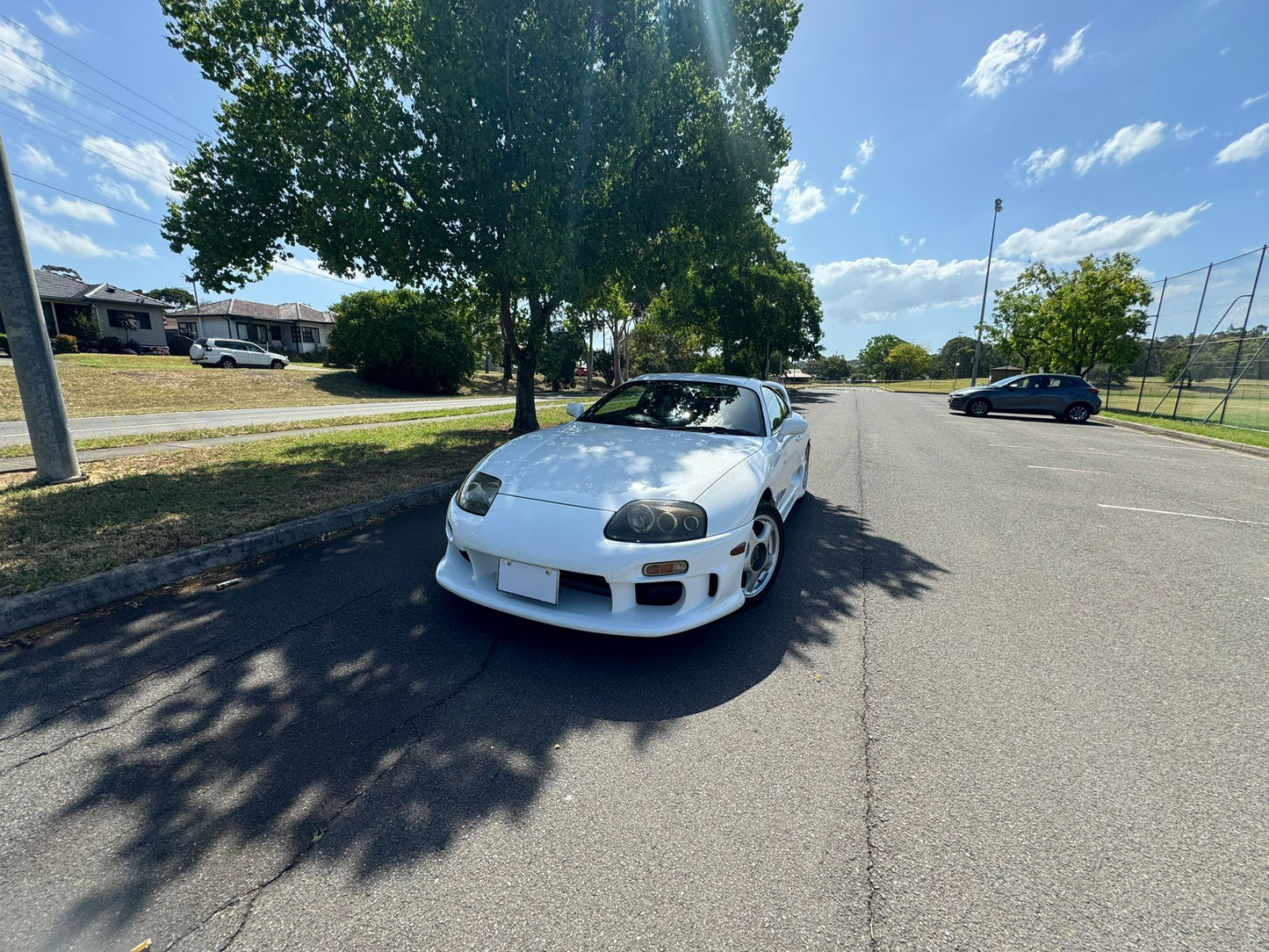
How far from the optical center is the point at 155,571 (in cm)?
329

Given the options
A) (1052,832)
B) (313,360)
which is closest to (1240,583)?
(1052,832)

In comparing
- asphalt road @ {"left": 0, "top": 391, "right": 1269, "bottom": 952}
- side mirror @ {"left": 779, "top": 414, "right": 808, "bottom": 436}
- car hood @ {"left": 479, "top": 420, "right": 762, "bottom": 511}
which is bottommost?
asphalt road @ {"left": 0, "top": 391, "right": 1269, "bottom": 952}

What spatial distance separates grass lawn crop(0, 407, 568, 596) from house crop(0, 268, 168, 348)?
119 ft

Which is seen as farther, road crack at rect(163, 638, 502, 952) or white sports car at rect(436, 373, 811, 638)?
white sports car at rect(436, 373, 811, 638)

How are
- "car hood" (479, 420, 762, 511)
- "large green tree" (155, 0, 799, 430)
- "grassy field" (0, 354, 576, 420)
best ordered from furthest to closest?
"grassy field" (0, 354, 576, 420)
"large green tree" (155, 0, 799, 430)
"car hood" (479, 420, 762, 511)

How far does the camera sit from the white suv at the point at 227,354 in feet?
81.8

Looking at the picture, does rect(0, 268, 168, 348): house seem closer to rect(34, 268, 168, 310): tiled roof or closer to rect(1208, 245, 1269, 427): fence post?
rect(34, 268, 168, 310): tiled roof

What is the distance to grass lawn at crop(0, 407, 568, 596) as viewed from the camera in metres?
3.42

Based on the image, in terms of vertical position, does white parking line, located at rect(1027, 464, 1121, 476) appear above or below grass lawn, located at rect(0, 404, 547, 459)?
below

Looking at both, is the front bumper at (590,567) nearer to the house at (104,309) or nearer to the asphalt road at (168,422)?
the asphalt road at (168,422)

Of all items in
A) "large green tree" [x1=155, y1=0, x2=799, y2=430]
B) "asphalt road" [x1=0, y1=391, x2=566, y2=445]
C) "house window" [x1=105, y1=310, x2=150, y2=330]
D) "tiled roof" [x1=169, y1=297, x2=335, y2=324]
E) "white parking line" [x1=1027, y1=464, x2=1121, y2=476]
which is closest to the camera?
"large green tree" [x1=155, y1=0, x2=799, y2=430]

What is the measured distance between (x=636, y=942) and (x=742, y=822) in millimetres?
523

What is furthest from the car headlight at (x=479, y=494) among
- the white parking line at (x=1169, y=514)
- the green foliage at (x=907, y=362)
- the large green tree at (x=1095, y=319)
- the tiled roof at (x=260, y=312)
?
the green foliage at (x=907, y=362)

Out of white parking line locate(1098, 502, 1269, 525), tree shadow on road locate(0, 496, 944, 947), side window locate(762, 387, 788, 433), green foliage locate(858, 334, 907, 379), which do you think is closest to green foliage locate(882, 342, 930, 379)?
green foliage locate(858, 334, 907, 379)
